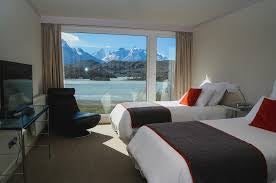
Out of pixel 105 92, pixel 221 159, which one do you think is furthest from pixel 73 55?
pixel 221 159

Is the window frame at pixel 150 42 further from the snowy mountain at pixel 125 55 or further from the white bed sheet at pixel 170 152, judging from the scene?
the white bed sheet at pixel 170 152

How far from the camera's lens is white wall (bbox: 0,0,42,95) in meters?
2.67

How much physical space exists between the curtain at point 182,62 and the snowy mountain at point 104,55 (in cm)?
38

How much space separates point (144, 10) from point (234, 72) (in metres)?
2.04

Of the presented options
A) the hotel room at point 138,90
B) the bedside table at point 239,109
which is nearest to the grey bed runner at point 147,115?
the hotel room at point 138,90

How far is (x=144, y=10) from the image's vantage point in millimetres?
4137

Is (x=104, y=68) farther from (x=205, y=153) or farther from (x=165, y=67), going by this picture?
(x=205, y=153)

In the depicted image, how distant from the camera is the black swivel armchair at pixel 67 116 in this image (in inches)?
157

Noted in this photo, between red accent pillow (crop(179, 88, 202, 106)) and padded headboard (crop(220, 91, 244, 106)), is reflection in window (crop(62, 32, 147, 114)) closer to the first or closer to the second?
red accent pillow (crop(179, 88, 202, 106))

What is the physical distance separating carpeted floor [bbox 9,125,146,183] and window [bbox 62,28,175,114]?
57.9 inches

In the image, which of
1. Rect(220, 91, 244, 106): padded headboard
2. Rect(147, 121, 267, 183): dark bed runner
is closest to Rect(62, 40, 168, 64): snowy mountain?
Rect(220, 91, 244, 106): padded headboard

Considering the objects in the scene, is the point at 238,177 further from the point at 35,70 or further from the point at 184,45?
the point at 184,45

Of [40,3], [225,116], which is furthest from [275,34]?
[40,3]

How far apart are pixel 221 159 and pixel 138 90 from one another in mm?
3861
